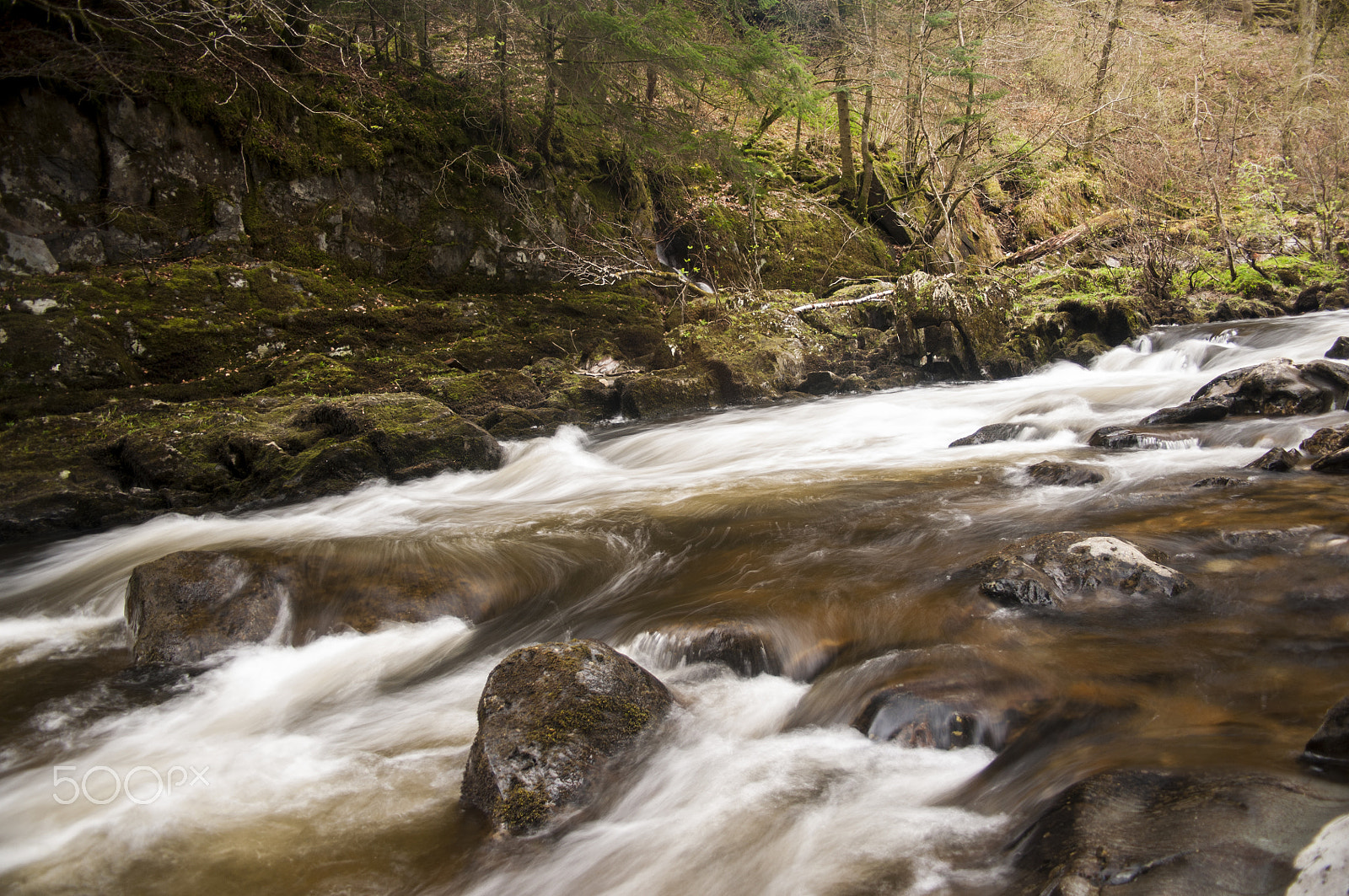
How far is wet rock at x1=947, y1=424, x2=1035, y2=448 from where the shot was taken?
307 inches

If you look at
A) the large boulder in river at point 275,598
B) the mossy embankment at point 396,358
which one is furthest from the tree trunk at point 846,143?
the large boulder in river at point 275,598

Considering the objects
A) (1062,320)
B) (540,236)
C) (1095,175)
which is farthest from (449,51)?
(1095,175)

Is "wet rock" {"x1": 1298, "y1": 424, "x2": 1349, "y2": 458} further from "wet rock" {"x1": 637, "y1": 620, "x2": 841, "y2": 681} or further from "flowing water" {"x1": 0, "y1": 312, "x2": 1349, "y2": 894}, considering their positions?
"wet rock" {"x1": 637, "y1": 620, "x2": 841, "y2": 681}

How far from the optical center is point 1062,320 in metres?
12.4

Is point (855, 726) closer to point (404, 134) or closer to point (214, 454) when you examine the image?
point (214, 454)

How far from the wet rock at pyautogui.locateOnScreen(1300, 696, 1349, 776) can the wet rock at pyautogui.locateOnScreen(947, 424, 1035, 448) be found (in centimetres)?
590

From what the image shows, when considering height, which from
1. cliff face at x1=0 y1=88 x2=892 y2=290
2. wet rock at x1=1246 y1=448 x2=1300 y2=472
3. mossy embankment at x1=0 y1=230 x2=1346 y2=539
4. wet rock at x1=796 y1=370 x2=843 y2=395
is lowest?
wet rock at x1=1246 y1=448 x2=1300 y2=472

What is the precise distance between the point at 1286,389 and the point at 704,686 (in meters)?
6.44

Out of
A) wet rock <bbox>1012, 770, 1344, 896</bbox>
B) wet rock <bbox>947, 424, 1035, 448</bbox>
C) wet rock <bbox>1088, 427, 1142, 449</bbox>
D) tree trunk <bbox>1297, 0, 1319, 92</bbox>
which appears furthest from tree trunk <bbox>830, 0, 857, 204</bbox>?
wet rock <bbox>1012, 770, 1344, 896</bbox>

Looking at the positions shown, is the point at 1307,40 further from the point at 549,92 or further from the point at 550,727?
the point at 550,727

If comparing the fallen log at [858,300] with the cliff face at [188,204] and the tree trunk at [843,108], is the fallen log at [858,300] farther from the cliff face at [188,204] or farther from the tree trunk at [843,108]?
the tree trunk at [843,108]

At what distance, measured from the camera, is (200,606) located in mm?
4266

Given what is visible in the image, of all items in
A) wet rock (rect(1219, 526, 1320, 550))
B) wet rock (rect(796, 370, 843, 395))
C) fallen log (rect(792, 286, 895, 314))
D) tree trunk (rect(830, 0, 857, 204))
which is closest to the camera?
wet rock (rect(1219, 526, 1320, 550))

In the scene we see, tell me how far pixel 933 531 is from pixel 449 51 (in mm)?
11747
